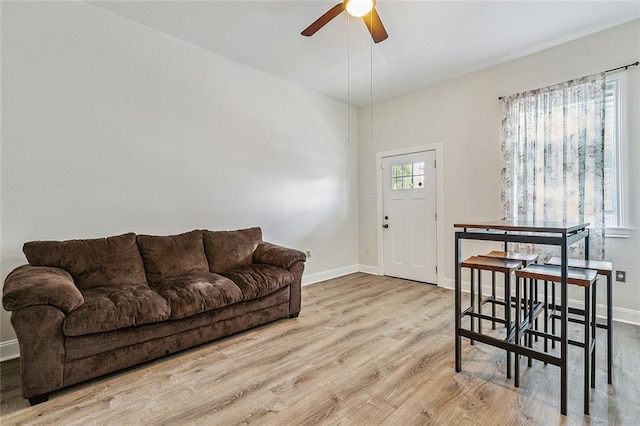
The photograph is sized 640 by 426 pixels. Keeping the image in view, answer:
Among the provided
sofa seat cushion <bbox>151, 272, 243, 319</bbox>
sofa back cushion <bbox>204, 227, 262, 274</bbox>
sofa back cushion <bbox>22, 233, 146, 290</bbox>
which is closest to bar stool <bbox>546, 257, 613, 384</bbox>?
sofa seat cushion <bbox>151, 272, 243, 319</bbox>

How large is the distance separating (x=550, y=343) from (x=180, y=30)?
445 cm

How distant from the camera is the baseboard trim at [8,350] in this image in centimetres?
229

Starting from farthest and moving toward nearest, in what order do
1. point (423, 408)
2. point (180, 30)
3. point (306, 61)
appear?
1. point (306, 61)
2. point (180, 30)
3. point (423, 408)

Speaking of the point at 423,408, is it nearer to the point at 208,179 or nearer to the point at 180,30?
the point at 208,179

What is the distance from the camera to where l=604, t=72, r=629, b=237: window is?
2.89 meters

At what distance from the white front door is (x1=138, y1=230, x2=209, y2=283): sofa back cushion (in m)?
2.94

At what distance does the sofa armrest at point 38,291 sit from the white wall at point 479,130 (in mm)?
4050

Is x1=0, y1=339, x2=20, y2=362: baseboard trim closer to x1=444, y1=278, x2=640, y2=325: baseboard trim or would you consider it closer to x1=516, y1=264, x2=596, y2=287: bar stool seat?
x1=516, y1=264, x2=596, y2=287: bar stool seat

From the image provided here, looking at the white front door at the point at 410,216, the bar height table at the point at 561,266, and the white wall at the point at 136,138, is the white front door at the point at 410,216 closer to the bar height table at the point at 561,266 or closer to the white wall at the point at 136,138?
the white wall at the point at 136,138

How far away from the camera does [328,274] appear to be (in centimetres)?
478

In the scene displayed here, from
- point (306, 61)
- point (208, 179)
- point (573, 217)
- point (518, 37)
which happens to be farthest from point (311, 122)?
point (573, 217)

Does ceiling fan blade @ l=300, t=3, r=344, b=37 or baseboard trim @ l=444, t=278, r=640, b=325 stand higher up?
ceiling fan blade @ l=300, t=3, r=344, b=37

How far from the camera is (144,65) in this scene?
3012 mm

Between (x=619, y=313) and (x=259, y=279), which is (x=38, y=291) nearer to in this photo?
(x=259, y=279)
